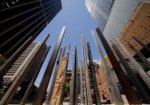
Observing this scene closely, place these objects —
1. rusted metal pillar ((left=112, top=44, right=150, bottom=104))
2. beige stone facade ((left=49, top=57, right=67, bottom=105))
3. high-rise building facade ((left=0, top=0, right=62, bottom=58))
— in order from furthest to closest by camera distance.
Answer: high-rise building facade ((left=0, top=0, right=62, bottom=58))
beige stone facade ((left=49, top=57, right=67, bottom=105))
rusted metal pillar ((left=112, top=44, right=150, bottom=104))

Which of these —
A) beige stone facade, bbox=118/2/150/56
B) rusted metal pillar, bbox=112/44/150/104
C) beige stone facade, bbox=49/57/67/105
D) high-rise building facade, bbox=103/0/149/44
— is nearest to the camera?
rusted metal pillar, bbox=112/44/150/104

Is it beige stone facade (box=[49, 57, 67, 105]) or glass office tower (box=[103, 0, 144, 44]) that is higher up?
glass office tower (box=[103, 0, 144, 44])

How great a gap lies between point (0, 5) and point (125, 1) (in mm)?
48259

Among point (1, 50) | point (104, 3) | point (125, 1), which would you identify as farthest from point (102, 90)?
point (104, 3)

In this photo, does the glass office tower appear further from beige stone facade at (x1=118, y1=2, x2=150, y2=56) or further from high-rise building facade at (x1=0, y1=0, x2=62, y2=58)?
beige stone facade at (x1=118, y1=2, x2=150, y2=56)

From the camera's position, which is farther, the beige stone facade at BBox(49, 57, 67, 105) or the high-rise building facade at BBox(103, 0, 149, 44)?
the high-rise building facade at BBox(103, 0, 149, 44)

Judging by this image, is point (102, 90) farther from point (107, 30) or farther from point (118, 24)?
point (107, 30)

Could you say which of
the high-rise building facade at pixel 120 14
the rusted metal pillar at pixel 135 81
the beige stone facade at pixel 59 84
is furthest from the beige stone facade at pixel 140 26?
the high-rise building facade at pixel 120 14

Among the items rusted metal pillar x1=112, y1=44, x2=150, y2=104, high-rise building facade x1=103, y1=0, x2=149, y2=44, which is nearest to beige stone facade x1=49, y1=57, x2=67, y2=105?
rusted metal pillar x1=112, y1=44, x2=150, y2=104

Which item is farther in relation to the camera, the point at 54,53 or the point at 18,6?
the point at 18,6

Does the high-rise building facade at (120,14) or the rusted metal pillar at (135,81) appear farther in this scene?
the high-rise building facade at (120,14)

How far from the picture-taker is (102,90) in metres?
20.1

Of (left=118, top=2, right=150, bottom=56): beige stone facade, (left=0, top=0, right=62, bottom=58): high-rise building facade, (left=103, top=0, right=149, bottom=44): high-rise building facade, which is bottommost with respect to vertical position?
(left=118, top=2, right=150, bottom=56): beige stone facade

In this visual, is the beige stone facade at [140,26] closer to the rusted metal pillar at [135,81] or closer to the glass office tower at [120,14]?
the rusted metal pillar at [135,81]
